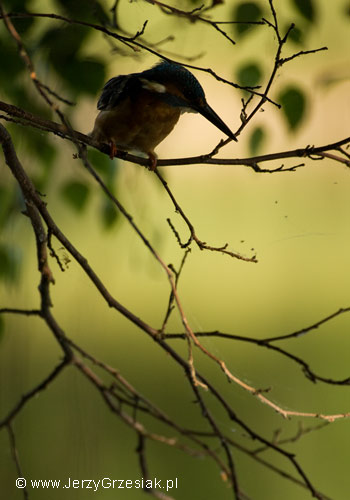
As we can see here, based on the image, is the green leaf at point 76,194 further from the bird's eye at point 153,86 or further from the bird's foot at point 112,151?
the bird's eye at point 153,86

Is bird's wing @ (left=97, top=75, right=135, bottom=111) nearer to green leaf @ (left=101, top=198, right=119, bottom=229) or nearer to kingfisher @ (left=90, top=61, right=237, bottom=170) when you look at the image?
kingfisher @ (left=90, top=61, right=237, bottom=170)

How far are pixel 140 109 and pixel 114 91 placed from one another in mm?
37

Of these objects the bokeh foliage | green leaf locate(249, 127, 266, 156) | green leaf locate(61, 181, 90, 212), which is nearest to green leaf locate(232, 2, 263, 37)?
the bokeh foliage

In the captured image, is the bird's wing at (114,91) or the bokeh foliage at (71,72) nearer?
the bokeh foliage at (71,72)

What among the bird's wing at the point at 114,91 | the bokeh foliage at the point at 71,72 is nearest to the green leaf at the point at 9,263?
the bokeh foliage at the point at 71,72

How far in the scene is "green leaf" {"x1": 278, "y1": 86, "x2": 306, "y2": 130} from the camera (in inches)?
25.3

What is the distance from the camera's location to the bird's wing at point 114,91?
74cm

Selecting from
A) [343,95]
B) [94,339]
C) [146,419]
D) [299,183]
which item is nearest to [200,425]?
[146,419]

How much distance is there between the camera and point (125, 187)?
2.64ft

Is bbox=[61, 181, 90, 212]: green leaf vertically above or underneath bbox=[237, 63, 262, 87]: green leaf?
underneath

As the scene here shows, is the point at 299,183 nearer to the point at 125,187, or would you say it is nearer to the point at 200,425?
the point at 125,187

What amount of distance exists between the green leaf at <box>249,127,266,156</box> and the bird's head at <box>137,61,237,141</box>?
0.13 ft

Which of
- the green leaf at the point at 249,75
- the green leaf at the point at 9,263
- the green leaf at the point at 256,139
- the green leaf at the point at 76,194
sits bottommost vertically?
the green leaf at the point at 9,263

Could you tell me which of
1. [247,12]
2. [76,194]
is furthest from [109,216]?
[247,12]
